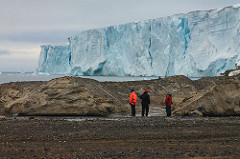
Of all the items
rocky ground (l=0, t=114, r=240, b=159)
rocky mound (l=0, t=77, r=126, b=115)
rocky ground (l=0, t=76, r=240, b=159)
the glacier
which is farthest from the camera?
the glacier

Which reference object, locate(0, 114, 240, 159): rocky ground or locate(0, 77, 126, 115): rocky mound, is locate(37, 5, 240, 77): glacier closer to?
locate(0, 77, 126, 115): rocky mound

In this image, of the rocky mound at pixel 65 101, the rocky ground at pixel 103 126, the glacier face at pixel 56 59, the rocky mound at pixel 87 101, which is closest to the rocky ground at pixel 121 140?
the rocky ground at pixel 103 126

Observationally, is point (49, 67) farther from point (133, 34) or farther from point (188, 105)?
→ point (188, 105)

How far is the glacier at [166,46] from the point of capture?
3900cm

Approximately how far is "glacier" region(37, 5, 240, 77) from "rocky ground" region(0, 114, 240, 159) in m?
30.7

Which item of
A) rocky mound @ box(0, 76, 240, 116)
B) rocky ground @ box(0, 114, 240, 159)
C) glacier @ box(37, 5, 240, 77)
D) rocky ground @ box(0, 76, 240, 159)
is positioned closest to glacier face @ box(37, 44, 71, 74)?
glacier @ box(37, 5, 240, 77)

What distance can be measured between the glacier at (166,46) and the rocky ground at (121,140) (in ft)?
101

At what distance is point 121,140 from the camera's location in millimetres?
7250

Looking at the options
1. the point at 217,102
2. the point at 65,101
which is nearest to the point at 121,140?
the point at 65,101

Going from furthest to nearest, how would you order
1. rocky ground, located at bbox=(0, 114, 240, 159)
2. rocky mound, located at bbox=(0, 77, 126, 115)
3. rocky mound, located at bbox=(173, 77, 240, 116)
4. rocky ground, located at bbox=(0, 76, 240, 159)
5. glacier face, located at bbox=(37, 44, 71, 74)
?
glacier face, located at bbox=(37, 44, 71, 74)
rocky mound, located at bbox=(0, 77, 126, 115)
rocky mound, located at bbox=(173, 77, 240, 116)
rocky ground, located at bbox=(0, 76, 240, 159)
rocky ground, located at bbox=(0, 114, 240, 159)

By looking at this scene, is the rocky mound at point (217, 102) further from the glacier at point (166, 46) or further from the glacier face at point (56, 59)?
the glacier face at point (56, 59)

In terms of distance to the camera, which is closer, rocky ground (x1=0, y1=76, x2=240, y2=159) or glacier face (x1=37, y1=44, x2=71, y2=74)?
rocky ground (x1=0, y1=76, x2=240, y2=159)

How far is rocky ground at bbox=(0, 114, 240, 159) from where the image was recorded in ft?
19.2

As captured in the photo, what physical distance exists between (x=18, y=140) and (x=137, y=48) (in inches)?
1462
